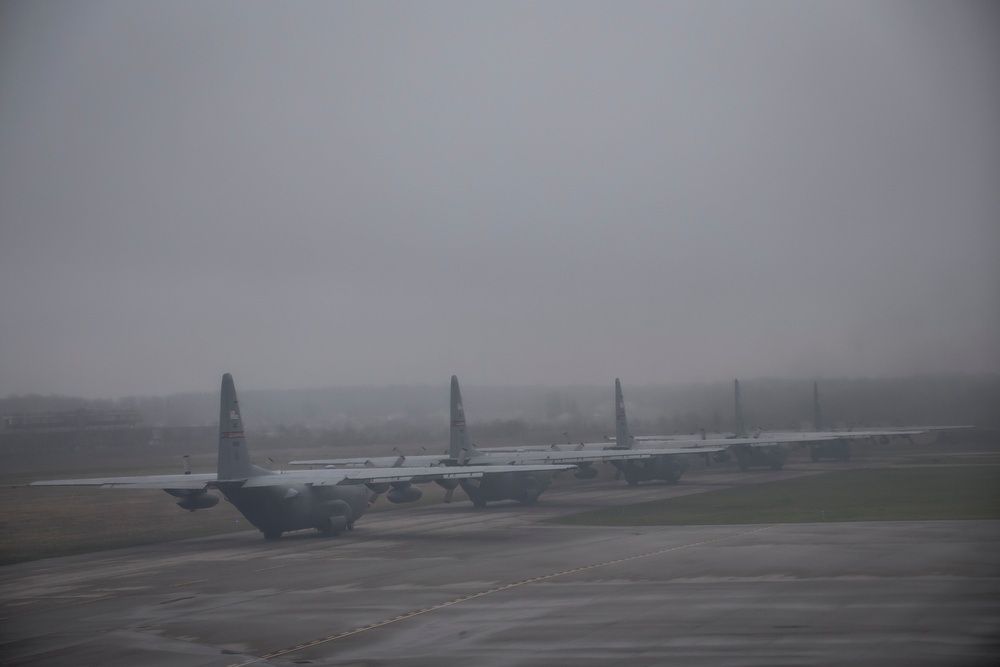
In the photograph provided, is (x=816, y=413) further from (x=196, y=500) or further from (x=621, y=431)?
(x=196, y=500)

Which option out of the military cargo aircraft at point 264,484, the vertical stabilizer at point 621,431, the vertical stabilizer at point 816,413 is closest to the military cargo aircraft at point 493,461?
the vertical stabilizer at point 621,431

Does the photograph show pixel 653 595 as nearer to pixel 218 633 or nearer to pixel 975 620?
pixel 975 620

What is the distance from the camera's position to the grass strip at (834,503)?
4034 cm

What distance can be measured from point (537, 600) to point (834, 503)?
→ 1146 inches

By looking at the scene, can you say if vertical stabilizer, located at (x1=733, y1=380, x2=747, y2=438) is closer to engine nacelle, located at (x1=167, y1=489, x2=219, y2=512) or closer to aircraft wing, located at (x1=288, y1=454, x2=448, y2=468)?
aircraft wing, located at (x1=288, y1=454, x2=448, y2=468)

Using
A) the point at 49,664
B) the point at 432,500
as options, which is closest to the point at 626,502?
the point at 432,500

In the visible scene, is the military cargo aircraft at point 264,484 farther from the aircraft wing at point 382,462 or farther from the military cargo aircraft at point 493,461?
the aircraft wing at point 382,462

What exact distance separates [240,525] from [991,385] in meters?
70.2

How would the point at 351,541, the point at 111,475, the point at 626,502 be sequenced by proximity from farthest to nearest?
the point at 111,475, the point at 626,502, the point at 351,541

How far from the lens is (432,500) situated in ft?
195

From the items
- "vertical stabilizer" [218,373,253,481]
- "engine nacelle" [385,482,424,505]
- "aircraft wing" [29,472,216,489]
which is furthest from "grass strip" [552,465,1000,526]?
"aircraft wing" [29,472,216,489]

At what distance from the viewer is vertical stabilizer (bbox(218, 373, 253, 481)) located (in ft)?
121

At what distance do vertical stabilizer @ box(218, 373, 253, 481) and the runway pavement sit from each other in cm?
316

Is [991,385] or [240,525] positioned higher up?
[991,385]
